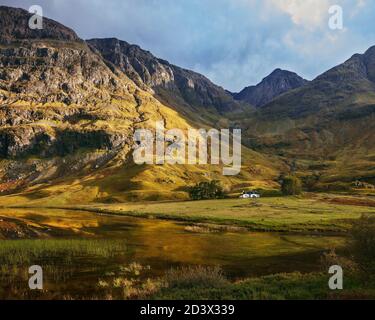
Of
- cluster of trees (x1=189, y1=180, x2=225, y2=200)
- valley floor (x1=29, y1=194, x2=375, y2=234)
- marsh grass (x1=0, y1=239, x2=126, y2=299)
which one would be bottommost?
marsh grass (x1=0, y1=239, x2=126, y2=299)

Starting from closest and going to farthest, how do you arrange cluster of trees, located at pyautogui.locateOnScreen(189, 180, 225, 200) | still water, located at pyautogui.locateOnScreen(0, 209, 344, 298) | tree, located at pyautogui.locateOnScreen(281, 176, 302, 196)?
still water, located at pyautogui.locateOnScreen(0, 209, 344, 298) < tree, located at pyautogui.locateOnScreen(281, 176, 302, 196) < cluster of trees, located at pyautogui.locateOnScreen(189, 180, 225, 200)

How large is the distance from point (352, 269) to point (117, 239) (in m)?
46.5

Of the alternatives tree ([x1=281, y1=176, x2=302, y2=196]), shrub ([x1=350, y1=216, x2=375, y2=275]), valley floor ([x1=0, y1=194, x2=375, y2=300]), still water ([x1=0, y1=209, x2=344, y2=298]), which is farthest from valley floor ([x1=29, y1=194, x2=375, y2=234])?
shrub ([x1=350, y1=216, x2=375, y2=275])

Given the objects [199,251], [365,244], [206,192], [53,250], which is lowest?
[199,251]

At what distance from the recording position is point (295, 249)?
6525 cm

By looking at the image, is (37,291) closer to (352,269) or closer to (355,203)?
(352,269)

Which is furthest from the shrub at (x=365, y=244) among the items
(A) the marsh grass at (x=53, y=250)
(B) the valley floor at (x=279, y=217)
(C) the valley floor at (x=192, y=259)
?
(B) the valley floor at (x=279, y=217)

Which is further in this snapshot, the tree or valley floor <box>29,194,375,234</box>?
the tree

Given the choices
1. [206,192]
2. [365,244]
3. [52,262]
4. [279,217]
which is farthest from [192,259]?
[206,192]

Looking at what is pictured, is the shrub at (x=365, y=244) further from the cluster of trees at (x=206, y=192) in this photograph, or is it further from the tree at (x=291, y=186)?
the cluster of trees at (x=206, y=192)

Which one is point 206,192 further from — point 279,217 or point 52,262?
point 52,262

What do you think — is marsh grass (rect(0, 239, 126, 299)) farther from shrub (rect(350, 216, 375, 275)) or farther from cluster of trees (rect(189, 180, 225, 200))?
cluster of trees (rect(189, 180, 225, 200))

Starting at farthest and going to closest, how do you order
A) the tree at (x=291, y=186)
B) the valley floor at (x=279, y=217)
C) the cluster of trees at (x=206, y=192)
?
the cluster of trees at (x=206, y=192)
the tree at (x=291, y=186)
the valley floor at (x=279, y=217)

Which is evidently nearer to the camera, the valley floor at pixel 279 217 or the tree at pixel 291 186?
the valley floor at pixel 279 217
